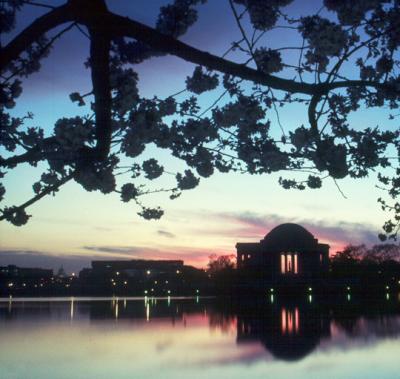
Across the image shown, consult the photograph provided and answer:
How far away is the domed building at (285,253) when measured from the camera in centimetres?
12136

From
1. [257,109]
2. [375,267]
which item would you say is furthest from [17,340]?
[375,267]

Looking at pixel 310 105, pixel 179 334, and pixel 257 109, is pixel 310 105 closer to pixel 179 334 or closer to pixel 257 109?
pixel 257 109

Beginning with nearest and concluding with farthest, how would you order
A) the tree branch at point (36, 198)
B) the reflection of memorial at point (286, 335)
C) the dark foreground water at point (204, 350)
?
the tree branch at point (36, 198) → the dark foreground water at point (204, 350) → the reflection of memorial at point (286, 335)

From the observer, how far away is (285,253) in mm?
124438

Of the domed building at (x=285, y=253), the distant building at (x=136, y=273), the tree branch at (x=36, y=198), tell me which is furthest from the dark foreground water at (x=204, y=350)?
the distant building at (x=136, y=273)

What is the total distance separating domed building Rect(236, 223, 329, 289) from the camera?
398 ft

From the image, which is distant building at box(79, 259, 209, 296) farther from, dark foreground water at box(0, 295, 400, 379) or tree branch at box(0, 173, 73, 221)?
tree branch at box(0, 173, 73, 221)

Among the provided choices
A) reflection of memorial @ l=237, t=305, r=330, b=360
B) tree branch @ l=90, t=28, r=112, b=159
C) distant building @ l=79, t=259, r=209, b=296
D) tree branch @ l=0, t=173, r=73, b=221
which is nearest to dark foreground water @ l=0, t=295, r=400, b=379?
reflection of memorial @ l=237, t=305, r=330, b=360

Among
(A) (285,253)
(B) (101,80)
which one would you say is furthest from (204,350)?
(A) (285,253)

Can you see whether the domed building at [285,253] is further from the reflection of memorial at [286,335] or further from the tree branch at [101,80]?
the tree branch at [101,80]

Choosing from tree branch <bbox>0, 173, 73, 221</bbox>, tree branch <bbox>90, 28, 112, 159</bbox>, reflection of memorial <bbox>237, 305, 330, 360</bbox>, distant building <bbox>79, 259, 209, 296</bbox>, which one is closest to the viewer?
tree branch <bbox>90, 28, 112, 159</bbox>

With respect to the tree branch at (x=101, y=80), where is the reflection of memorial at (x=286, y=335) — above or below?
below

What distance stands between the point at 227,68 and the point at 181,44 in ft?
2.05

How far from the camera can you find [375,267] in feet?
380
